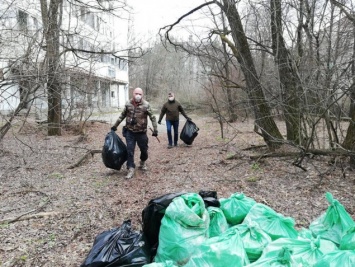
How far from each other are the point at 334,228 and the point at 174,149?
19.8 ft

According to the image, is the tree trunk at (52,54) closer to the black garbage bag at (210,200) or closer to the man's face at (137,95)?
the man's face at (137,95)

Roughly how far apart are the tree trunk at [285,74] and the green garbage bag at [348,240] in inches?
136

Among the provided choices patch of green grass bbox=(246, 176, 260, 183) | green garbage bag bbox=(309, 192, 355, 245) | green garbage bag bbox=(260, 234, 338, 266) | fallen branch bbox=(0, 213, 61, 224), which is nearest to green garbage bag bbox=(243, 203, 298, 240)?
green garbage bag bbox=(309, 192, 355, 245)

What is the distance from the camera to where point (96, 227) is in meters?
3.35

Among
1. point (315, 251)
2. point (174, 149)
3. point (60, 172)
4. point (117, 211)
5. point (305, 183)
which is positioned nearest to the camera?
point (315, 251)

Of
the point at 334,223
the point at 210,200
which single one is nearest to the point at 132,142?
the point at 210,200

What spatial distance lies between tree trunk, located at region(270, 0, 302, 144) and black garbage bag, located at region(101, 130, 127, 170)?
3.02 metres

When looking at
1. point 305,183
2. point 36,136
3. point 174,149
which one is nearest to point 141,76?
point 36,136

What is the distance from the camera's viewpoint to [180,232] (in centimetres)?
228

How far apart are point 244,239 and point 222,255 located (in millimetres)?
319

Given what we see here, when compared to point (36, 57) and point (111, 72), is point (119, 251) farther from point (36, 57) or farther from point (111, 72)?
point (111, 72)

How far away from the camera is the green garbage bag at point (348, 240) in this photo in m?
2.17

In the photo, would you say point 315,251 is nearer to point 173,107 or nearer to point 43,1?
point 173,107

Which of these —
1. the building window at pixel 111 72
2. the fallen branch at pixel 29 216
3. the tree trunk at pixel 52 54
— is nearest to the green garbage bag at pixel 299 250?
the fallen branch at pixel 29 216
